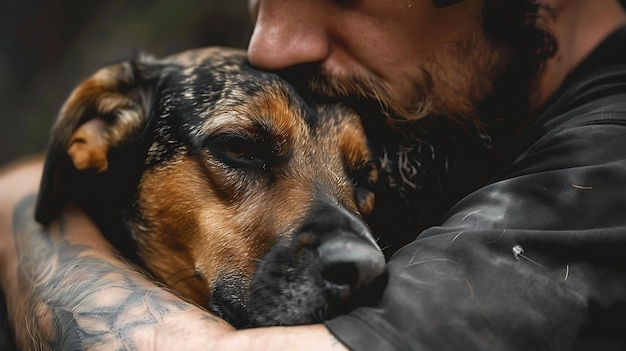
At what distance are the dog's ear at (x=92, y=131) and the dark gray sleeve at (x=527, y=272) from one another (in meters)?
1.40

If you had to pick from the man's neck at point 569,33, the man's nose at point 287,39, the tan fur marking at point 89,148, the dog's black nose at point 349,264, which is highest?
the man's nose at point 287,39

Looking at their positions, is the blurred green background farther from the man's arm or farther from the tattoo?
the tattoo

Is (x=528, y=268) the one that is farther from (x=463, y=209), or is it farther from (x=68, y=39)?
(x=68, y=39)

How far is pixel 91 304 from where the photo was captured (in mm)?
2301

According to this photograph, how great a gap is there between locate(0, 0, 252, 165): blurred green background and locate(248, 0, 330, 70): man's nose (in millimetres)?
5386

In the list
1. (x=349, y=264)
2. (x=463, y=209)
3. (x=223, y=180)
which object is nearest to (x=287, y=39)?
(x=223, y=180)

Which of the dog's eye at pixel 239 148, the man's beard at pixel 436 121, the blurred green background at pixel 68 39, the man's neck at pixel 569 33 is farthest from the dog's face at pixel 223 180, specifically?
the blurred green background at pixel 68 39

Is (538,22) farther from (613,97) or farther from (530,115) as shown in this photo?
(613,97)

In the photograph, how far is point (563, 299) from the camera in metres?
1.91

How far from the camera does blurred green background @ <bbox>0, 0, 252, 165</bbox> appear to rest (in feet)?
26.9

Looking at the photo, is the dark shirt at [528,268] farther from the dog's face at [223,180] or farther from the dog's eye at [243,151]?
the dog's eye at [243,151]

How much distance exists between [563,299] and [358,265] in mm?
569

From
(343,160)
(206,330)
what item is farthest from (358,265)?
(343,160)

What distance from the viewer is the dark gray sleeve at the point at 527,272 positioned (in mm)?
1858
